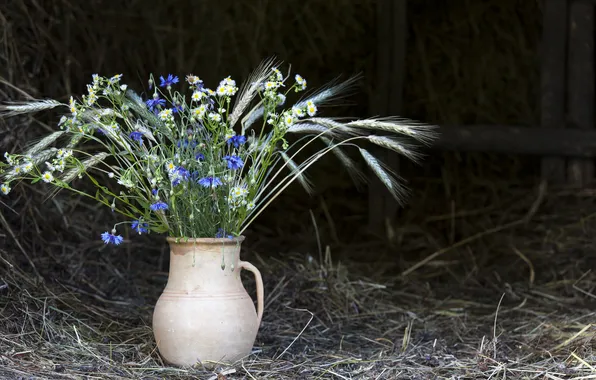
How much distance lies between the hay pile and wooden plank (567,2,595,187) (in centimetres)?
13

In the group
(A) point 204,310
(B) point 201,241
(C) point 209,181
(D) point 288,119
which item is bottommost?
(A) point 204,310

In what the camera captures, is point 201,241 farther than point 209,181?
Yes

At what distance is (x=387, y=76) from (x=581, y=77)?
2.60 ft

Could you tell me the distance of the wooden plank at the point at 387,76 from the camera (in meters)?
3.96

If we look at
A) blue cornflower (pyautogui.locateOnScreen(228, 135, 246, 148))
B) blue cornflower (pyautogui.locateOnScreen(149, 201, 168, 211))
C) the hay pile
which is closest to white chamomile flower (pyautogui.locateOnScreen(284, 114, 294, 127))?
blue cornflower (pyautogui.locateOnScreen(228, 135, 246, 148))

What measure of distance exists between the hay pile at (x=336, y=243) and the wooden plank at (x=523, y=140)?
0.20 m

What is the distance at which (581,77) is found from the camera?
Result: 3.79m

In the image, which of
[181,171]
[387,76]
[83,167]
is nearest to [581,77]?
[387,76]

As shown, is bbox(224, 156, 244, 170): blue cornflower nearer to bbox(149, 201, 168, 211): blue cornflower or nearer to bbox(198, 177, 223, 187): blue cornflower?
bbox(198, 177, 223, 187): blue cornflower

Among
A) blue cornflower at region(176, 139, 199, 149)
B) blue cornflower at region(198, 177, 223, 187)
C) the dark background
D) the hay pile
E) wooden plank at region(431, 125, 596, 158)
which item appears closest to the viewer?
blue cornflower at region(198, 177, 223, 187)

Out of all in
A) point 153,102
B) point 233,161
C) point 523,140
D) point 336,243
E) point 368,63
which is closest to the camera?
point 233,161

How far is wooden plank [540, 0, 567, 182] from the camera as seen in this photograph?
12.5 feet

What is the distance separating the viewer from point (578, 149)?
372 centimetres

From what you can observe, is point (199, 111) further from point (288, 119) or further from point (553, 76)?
point (553, 76)
